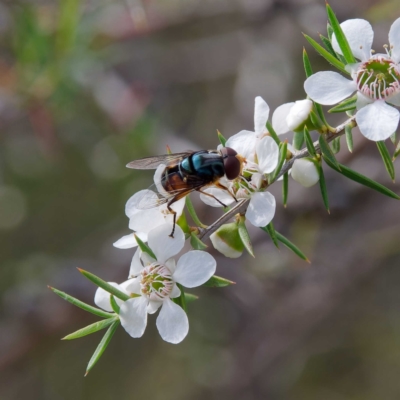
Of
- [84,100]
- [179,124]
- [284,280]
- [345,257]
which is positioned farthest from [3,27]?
[345,257]

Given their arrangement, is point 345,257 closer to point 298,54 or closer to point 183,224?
point 298,54

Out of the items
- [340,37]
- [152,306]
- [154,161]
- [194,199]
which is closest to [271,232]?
[152,306]

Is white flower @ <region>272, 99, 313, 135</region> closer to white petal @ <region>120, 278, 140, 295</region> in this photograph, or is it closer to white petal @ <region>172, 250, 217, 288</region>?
white petal @ <region>172, 250, 217, 288</region>

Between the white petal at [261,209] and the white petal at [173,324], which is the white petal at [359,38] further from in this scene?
the white petal at [173,324]

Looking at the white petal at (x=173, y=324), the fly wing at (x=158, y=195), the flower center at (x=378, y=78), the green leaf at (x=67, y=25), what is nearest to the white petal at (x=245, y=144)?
the fly wing at (x=158, y=195)

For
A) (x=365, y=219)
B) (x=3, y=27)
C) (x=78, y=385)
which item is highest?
(x=3, y=27)

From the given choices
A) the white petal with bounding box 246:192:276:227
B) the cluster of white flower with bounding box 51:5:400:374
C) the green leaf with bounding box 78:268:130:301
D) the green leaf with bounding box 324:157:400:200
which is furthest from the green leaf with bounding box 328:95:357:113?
the green leaf with bounding box 78:268:130:301

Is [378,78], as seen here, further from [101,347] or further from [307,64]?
[101,347]
